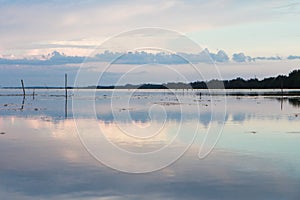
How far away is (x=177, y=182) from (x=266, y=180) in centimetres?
209

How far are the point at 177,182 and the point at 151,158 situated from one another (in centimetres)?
321

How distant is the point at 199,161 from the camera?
A: 12.4 metres

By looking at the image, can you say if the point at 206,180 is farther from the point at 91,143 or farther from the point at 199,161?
the point at 91,143

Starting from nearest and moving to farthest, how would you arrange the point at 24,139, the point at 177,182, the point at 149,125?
the point at 177,182, the point at 24,139, the point at 149,125

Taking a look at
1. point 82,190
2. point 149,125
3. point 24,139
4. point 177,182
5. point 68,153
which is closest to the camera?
point 82,190

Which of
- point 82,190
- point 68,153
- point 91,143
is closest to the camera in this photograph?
point 82,190

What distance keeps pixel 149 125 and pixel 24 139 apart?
279 inches

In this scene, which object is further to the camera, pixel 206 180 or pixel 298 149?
pixel 298 149

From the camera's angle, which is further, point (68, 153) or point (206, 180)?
point (68, 153)

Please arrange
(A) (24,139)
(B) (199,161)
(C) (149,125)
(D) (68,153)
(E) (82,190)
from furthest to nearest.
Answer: (C) (149,125) < (A) (24,139) < (D) (68,153) < (B) (199,161) < (E) (82,190)

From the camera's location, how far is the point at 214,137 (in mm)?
18172

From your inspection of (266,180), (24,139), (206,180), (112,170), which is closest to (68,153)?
(112,170)

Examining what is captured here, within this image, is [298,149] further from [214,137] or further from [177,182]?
[177,182]

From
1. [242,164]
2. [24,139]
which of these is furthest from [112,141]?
[242,164]
